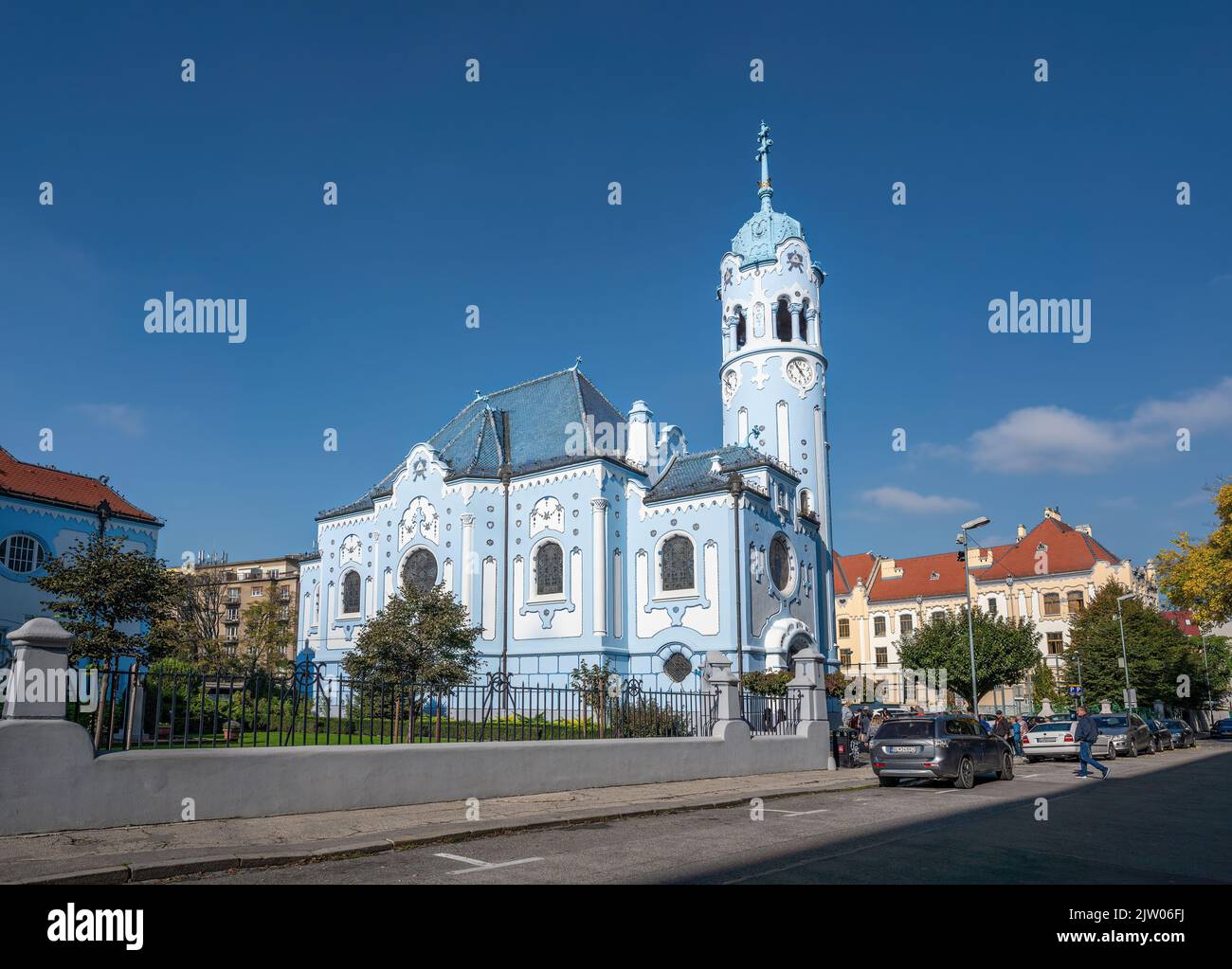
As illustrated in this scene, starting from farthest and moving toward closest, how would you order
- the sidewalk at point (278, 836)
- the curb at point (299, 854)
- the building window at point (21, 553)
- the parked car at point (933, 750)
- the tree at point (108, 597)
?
the building window at point (21, 553), the tree at point (108, 597), the parked car at point (933, 750), the sidewalk at point (278, 836), the curb at point (299, 854)

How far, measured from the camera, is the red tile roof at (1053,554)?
221 feet

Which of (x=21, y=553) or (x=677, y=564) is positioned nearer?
(x=21, y=553)

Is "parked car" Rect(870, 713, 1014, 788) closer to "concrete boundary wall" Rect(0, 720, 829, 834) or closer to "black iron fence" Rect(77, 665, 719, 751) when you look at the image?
"black iron fence" Rect(77, 665, 719, 751)

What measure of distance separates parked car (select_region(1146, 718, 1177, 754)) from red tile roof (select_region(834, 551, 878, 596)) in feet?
135

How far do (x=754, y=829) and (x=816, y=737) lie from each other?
1235 cm

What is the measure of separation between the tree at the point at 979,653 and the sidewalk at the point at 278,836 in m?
40.9

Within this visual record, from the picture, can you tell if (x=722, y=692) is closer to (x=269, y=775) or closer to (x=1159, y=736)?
(x=269, y=775)

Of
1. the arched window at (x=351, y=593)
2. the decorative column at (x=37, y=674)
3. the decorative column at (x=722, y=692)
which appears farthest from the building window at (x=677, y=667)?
the decorative column at (x=37, y=674)

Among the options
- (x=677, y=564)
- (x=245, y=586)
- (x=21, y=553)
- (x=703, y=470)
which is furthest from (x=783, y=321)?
(x=245, y=586)

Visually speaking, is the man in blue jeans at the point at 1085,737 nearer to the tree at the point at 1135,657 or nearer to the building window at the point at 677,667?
the building window at the point at 677,667

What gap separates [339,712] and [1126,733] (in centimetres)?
2871

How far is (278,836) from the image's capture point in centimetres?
1035
